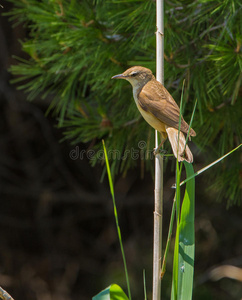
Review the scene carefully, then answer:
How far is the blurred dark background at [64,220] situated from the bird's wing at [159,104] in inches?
57.7

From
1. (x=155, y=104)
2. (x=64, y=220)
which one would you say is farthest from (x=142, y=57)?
(x=64, y=220)

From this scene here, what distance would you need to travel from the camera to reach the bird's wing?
154 centimetres

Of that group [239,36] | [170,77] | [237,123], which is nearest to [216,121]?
[237,123]

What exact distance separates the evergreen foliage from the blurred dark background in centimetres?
104

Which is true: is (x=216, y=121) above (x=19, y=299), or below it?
above

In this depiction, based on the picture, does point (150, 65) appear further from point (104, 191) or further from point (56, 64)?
point (104, 191)

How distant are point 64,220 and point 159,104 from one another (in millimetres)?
2003

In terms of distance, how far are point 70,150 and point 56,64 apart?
1.30m

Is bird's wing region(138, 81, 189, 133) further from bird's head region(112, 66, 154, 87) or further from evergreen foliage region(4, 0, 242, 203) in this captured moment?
evergreen foliage region(4, 0, 242, 203)

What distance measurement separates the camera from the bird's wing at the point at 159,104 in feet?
5.05

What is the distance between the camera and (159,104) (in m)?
1.59

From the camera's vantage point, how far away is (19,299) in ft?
10.9

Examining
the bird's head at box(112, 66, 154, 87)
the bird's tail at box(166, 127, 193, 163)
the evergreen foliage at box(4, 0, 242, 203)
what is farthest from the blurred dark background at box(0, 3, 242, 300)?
the bird's tail at box(166, 127, 193, 163)

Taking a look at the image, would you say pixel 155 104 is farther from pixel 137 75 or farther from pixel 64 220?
pixel 64 220
